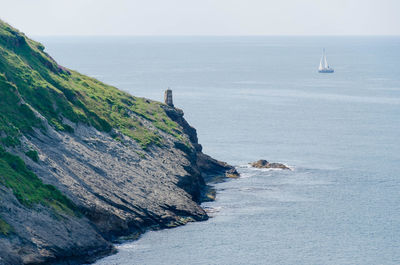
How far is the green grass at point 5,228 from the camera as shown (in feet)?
210

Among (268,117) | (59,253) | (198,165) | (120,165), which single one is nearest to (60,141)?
(120,165)

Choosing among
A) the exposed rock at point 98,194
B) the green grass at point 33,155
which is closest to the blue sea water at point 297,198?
the exposed rock at point 98,194

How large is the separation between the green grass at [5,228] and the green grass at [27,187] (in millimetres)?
4169

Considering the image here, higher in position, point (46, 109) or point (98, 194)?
point (46, 109)

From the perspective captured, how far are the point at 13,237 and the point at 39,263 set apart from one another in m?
3.30

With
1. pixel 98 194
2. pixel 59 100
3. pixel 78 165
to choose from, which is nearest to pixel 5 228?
pixel 98 194

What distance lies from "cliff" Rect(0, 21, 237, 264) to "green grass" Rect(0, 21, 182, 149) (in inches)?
6.1

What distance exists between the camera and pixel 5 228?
64.4m

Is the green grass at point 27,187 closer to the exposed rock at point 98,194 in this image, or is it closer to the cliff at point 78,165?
the cliff at point 78,165

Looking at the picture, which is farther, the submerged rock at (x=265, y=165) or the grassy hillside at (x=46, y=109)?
the submerged rock at (x=265, y=165)

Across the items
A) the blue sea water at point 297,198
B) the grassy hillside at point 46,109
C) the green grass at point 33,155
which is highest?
the grassy hillside at point 46,109

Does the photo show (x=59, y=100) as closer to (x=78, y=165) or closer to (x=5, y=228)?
(x=78, y=165)

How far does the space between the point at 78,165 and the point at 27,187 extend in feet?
31.9

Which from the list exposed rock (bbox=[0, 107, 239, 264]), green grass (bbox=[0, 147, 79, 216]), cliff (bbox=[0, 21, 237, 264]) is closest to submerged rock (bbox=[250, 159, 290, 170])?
cliff (bbox=[0, 21, 237, 264])
